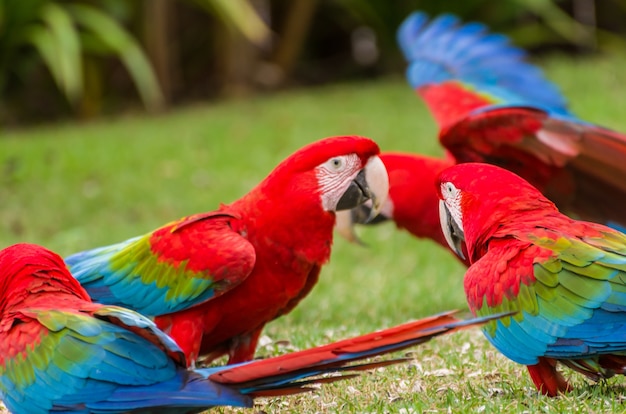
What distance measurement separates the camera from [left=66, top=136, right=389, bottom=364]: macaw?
119 inches

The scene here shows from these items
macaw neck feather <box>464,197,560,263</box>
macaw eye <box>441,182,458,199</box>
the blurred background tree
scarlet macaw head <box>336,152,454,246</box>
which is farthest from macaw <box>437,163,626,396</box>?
the blurred background tree

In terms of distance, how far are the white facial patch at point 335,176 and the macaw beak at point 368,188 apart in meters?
0.02

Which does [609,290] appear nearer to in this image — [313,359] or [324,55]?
[313,359]

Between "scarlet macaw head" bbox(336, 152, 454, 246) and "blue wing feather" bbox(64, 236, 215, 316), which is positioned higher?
"blue wing feather" bbox(64, 236, 215, 316)

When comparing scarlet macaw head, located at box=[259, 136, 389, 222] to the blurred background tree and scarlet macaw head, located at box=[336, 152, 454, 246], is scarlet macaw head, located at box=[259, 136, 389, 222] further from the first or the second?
the blurred background tree

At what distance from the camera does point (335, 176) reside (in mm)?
3195

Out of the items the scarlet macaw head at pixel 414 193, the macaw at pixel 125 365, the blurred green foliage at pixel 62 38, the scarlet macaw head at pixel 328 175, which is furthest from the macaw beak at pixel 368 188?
the blurred green foliage at pixel 62 38

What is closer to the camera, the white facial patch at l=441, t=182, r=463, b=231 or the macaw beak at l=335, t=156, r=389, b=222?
the white facial patch at l=441, t=182, r=463, b=231

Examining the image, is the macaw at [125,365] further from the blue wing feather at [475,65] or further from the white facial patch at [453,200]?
the blue wing feather at [475,65]

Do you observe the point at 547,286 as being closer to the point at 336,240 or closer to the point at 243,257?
the point at 243,257

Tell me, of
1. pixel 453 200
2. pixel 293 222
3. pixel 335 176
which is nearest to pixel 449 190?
pixel 453 200

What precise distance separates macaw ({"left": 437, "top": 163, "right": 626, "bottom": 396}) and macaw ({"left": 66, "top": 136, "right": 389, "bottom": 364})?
509 millimetres

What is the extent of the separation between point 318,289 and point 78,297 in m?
2.54

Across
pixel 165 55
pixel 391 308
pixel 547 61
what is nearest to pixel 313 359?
pixel 391 308
